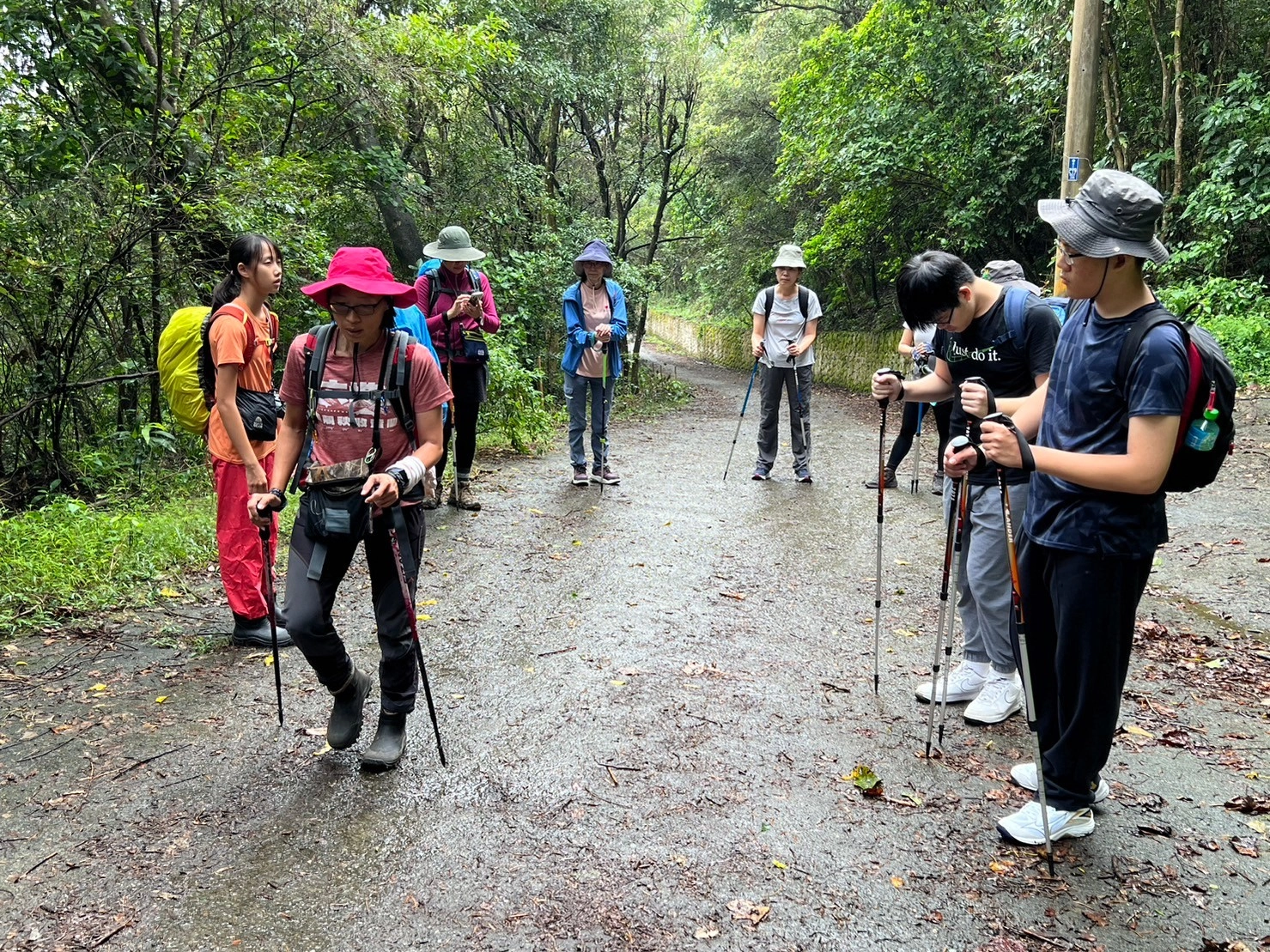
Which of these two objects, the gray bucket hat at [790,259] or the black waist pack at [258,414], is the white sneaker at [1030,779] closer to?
the black waist pack at [258,414]

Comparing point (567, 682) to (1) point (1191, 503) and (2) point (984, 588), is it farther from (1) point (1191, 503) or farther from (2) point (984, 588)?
(1) point (1191, 503)

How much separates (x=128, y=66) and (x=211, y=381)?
5451mm

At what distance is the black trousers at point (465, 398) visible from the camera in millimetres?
6918

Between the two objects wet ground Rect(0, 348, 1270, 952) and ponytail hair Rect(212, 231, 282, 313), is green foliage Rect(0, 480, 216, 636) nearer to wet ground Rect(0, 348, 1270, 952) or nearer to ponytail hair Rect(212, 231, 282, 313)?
wet ground Rect(0, 348, 1270, 952)

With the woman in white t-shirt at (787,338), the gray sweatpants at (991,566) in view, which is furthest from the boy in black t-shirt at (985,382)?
the woman in white t-shirt at (787,338)

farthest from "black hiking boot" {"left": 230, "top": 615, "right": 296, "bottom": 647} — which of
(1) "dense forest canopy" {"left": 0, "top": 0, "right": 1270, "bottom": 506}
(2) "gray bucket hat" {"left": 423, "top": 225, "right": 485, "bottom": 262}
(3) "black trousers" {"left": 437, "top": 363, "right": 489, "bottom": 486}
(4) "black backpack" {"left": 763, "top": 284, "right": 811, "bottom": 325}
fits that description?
(4) "black backpack" {"left": 763, "top": 284, "right": 811, "bottom": 325}

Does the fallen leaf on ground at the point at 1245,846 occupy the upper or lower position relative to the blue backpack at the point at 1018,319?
lower

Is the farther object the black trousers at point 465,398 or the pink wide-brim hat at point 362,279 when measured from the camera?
the black trousers at point 465,398

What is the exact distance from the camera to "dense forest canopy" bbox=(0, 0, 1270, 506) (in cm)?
741

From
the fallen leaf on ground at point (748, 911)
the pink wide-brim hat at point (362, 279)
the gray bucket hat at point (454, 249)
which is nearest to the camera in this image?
the fallen leaf on ground at point (748, 911)

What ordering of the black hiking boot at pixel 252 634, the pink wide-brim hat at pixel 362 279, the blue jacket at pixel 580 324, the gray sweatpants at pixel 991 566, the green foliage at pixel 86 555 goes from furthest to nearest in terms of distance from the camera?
the blue jacket at pixel 580 324
the green foliage at pixel 86 555
the black hiking boot at pixel 252 634
the gray sweatpants at pixel 991 566
the pink wide-brim hat at pixel 362 279

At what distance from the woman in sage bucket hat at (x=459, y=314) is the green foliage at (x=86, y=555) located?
1.94 meters

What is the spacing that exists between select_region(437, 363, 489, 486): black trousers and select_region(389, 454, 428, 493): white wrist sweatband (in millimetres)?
3587

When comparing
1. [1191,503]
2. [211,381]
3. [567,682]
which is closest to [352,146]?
[211,381]
